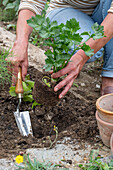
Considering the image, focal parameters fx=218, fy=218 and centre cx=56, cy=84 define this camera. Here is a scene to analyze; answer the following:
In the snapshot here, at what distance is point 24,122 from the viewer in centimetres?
186

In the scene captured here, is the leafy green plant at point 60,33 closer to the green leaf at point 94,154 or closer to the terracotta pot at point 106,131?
the terracotta pot at point 106,131

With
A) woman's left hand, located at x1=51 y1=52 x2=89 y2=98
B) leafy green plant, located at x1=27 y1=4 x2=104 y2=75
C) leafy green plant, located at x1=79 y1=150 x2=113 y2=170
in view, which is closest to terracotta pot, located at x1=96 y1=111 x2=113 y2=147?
leafy green plant, located at x1=79 y1=150 x2=113 y2=170

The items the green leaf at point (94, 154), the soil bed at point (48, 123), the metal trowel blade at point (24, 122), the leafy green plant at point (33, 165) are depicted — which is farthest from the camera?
the metal trowel blade at point (24, 122)

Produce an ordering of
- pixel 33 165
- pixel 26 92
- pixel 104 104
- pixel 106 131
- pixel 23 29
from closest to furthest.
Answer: pixel 33 165, pixel 106 131, pixel 104 104, pixel 23 29, pixel 26 92

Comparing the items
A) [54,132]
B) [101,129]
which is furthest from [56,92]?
[101,129]

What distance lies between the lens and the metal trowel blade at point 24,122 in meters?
1.79

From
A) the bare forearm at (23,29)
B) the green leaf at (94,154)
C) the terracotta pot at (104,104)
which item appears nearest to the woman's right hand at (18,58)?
the bare forearm at (23,29)

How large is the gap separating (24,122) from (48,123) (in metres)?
0.21

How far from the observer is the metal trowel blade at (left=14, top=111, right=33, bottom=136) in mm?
1791

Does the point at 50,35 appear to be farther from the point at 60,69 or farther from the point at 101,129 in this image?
the point at 101,129

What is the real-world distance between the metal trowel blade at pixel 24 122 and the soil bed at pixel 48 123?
0.15ft

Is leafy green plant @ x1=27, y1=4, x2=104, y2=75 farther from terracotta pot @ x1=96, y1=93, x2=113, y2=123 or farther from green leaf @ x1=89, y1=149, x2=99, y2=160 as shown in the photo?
green leaf @ x1=89, y1=149, x2=99, y2=160

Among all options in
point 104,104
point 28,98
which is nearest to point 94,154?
point 104,104

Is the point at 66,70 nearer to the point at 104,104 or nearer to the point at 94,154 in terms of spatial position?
the point at 104,104
